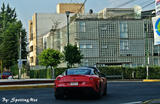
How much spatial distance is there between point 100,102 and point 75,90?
1.12m

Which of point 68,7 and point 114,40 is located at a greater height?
point 68,7

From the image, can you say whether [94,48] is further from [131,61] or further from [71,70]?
[71,70]

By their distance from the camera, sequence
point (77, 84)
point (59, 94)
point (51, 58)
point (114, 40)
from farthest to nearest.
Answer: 1. point (114, 40)
2. point (51, 58)
3. point (59, 94)
4. point (77, 84)

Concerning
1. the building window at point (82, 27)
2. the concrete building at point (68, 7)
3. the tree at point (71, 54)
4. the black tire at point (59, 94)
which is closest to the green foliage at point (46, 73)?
the tree at point (71, 54)

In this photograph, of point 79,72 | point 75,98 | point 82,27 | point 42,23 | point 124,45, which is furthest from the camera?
point 42,23

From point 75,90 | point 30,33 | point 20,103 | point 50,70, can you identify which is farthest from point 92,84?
point 30,33

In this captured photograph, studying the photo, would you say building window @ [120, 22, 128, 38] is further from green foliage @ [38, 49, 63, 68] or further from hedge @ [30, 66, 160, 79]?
green foliage @ [38, 49, 63, 68]

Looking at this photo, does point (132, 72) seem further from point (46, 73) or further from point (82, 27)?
point (46, 73)

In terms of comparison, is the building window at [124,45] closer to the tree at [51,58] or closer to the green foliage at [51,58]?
the tree at [51,58]

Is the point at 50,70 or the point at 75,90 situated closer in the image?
the point at 75,90

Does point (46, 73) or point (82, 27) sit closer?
point (46, 73)

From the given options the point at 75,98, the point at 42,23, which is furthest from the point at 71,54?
the point at 42,23

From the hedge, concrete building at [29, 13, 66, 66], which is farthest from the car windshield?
concrete building at [29, 13, 66, 66]

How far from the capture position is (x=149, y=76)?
4944 centimetres
